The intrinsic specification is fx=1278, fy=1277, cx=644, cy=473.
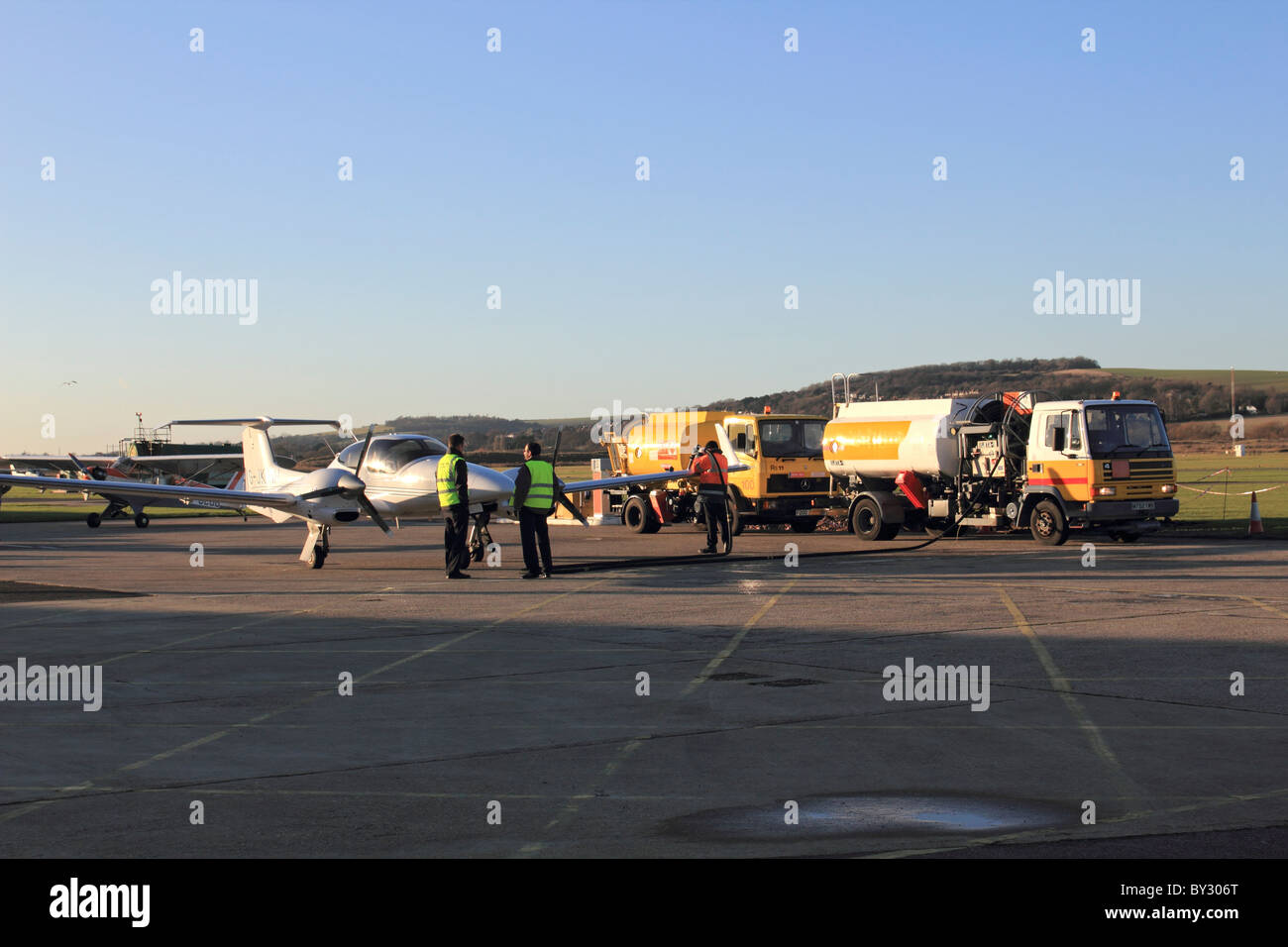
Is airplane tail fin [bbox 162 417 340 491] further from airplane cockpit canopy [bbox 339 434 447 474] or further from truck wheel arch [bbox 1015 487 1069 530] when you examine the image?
truck wheel arch [bbox 1015 487 1069 530]

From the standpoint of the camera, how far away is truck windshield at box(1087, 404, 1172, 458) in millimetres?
24094

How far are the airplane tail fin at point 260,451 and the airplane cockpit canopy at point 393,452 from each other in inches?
46.6

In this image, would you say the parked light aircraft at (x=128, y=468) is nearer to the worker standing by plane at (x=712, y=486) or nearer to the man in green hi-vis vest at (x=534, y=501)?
the worker standing by plane at (x=712, y=486)

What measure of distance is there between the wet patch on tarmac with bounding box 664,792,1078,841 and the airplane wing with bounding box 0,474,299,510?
1691 centimetres

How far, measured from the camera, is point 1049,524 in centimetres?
2494

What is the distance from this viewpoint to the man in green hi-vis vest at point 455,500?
19219mm

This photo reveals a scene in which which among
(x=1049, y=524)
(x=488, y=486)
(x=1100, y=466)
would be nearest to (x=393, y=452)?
(x=488, y=486)

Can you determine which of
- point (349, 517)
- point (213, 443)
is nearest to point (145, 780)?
point (349, 517)

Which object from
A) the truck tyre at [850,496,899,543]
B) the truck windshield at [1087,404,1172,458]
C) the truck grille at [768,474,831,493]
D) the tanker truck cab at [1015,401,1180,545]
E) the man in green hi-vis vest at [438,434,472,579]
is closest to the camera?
the man in green hi-vis vest at [438,434,472,579]

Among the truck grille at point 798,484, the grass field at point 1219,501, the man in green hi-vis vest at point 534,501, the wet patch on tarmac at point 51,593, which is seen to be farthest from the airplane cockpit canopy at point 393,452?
the grass field at point 1219,501

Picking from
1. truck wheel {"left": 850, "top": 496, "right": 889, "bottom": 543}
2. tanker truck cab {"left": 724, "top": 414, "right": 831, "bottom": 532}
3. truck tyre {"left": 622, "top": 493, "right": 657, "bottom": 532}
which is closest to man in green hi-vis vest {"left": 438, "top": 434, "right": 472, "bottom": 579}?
truck wheel {"left": 850, "top": 496, "right": 889, "bottom": 543}

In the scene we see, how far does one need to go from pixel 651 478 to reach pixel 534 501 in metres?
9.03

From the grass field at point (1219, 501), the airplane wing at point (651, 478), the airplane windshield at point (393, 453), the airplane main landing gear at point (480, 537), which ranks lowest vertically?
the grass field at point (1219, 501)
